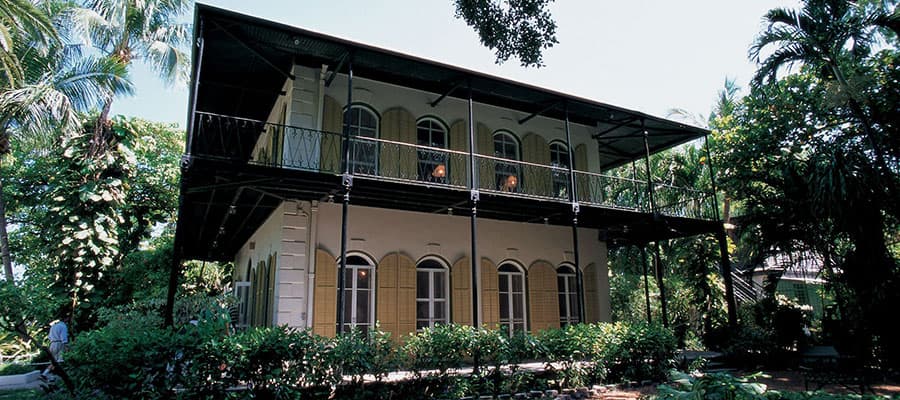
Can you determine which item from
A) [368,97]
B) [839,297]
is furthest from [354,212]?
[839,297]

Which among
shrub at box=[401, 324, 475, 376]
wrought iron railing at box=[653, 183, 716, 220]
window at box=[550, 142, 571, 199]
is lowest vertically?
shrub at box=[401, 324, 475, 376]

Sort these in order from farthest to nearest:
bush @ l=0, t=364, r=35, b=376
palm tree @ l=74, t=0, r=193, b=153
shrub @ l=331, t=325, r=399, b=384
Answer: palm tree @ l=74, t=0, r=193, b=153, bush @ l=0, t=364, r=35, b=376, shrub @ l=331, t=325, r=399, b=384

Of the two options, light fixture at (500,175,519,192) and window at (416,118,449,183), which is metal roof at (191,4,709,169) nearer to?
window at (416,118,449,183)

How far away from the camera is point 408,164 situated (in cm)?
1066

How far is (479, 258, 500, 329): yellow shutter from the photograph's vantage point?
10.8m

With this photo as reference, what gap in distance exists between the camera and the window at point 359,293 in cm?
983

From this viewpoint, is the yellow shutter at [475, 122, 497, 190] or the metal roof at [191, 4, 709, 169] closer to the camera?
the metal roof at [191, 4, 709, 169]

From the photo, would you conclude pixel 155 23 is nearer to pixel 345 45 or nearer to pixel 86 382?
pixel 345 45

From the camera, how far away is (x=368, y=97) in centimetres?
1061

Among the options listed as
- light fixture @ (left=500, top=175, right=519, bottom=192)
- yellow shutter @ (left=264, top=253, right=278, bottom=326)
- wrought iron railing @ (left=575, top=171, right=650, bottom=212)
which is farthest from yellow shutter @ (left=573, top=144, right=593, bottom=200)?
yellow shutter @ (left=264, top=253, right=278, bottom=326)

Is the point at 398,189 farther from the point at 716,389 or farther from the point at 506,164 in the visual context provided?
the point at 716,389

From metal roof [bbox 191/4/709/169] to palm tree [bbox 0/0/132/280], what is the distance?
3234 mm

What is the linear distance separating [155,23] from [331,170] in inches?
417

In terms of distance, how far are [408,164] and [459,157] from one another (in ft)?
4.06
